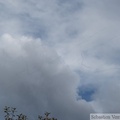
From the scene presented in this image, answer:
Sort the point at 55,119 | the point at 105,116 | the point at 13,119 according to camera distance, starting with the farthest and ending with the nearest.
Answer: the point at 55,119
the point at 13,119
the point at 105,116

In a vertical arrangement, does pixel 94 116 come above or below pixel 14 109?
below

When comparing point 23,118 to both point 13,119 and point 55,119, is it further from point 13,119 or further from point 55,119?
point 55,119

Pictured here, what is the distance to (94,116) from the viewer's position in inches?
2242

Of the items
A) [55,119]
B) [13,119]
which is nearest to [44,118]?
[55,119]

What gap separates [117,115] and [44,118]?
60.1 m

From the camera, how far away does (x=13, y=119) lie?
352 feet

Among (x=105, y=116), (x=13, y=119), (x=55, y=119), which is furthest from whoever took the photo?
(x=55, y=119)

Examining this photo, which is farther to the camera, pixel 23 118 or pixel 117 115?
pixel 23 118

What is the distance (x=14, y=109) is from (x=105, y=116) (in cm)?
5801

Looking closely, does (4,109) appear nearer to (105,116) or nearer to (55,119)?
(55,119)

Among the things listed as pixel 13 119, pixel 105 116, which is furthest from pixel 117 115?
pixel 13 119

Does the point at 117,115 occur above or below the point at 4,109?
below

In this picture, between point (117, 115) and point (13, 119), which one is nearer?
point (117, 115)

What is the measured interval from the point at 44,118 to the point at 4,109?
50.0 feet
